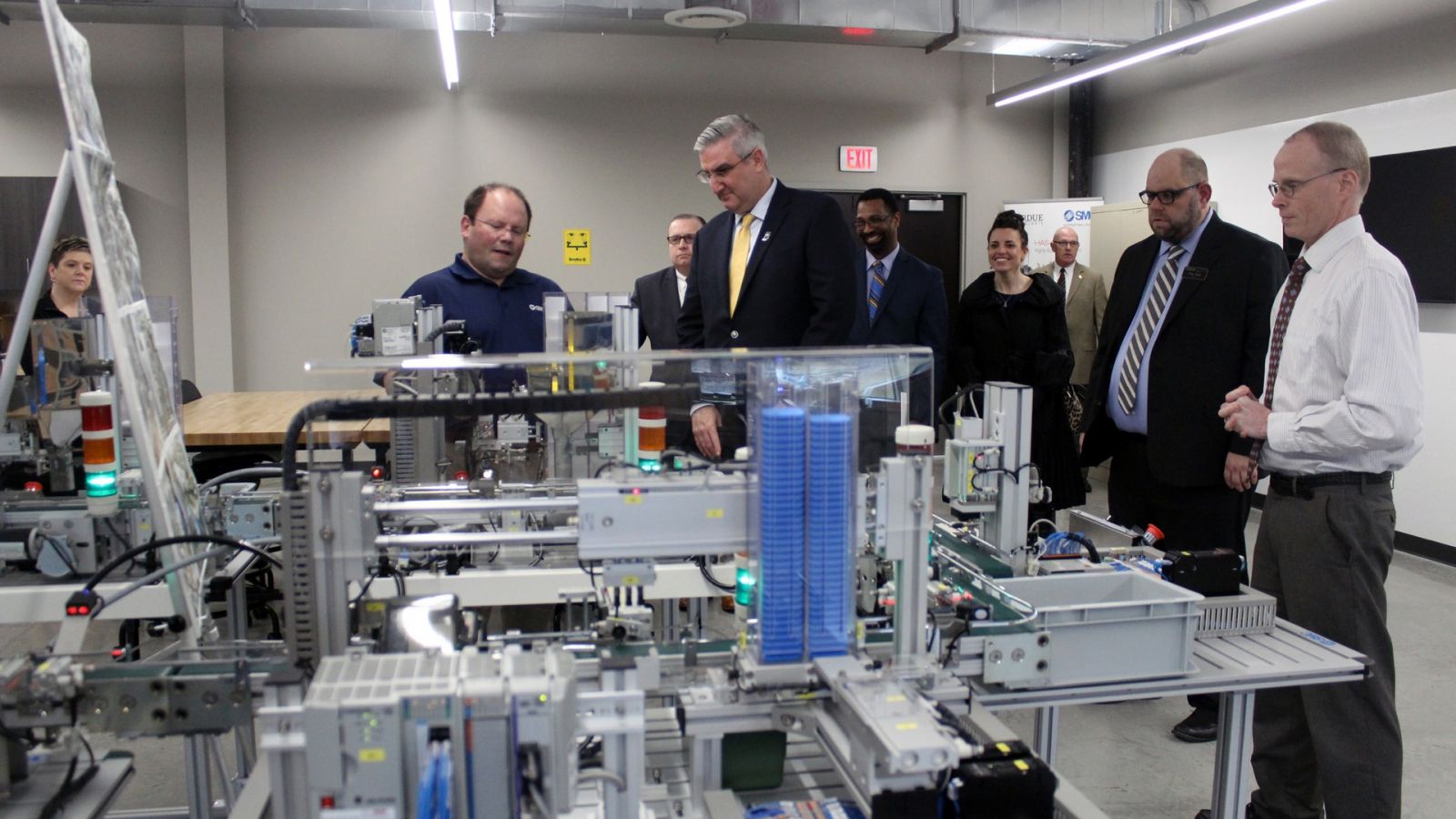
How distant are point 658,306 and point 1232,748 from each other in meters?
2.81

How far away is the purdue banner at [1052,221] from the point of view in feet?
22.1

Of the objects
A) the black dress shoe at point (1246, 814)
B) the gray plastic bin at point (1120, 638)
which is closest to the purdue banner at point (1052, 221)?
the black dress shoe at point (1246, 814)

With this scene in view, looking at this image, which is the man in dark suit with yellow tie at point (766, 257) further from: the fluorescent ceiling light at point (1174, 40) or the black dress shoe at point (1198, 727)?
the fluorescent ceiling light at point (1174, 40)

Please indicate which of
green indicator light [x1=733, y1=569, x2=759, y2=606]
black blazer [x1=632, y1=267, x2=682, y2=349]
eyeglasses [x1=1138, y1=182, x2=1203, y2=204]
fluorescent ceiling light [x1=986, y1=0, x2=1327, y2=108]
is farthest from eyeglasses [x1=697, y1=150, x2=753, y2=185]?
fluorescent ceiling light [x1=986, y1=0, x2=1327, y2=108]

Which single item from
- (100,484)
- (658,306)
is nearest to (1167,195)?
(658,306)

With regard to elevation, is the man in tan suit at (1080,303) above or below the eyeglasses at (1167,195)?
below

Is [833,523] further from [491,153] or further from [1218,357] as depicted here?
[491,153]

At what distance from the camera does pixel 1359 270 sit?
6.64ft

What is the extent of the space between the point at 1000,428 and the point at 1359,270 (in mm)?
829

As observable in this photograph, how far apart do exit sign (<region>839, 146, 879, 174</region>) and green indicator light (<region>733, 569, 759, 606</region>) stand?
19.4ft

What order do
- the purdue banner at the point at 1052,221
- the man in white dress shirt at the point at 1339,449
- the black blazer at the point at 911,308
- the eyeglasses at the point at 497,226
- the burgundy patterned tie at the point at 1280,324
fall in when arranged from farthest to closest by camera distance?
the purdue banner at the point at 1052,221
the black blazer at the point at 911,308
the eyeglasses at the point at 497,226
the burgundy patterned tie at the point at 1280,324
the man in white dress shirt at the point at 1339,449

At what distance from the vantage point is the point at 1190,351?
8.73ft

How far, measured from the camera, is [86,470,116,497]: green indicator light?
6.91ft

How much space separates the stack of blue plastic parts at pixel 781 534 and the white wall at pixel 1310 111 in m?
4.69
